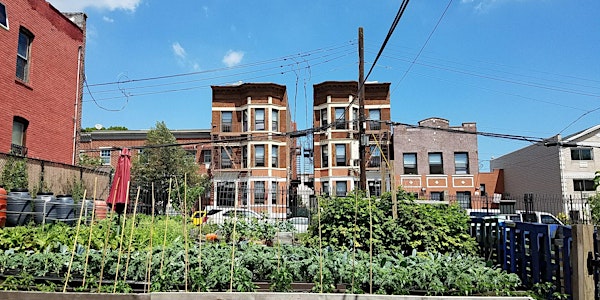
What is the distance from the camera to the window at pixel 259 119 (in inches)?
1309

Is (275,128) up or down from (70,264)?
up

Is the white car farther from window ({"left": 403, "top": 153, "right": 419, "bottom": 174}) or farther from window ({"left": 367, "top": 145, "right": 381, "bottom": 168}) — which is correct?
window ({"left": 403, "top": 153, "right": 419, "bottom": 174})

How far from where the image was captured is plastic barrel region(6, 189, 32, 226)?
1101 cm

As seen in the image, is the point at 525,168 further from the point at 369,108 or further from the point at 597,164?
the point at 369,108

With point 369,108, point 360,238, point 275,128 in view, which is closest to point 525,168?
point 369,108

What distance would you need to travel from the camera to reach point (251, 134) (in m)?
32.4

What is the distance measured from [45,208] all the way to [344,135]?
79.0 feet

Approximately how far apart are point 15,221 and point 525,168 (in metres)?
37.2

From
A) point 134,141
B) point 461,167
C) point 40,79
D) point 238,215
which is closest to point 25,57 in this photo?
point 40,79

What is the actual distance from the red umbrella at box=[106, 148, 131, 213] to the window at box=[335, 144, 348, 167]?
79.2 feet

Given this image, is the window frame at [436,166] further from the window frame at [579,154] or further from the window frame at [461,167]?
the window frame at [579,154]

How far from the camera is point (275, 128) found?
33562 millimetres

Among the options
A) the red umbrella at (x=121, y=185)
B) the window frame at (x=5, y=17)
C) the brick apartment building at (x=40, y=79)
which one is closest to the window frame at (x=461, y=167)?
the brick apartment building at (x=40, y=79)

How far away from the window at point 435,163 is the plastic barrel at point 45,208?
26849mm
